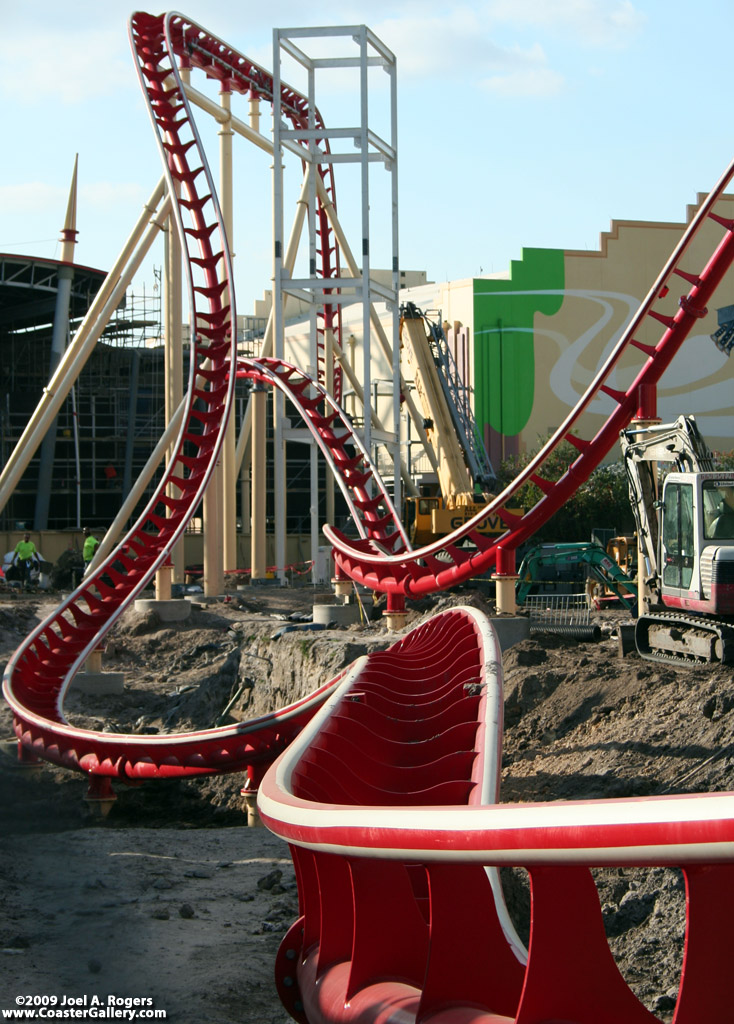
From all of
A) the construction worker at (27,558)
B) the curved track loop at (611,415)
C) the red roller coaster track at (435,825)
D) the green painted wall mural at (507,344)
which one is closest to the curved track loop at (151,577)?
the red roller coaster track at (435,825)

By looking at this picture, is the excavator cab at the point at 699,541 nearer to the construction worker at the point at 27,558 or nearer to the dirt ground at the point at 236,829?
the dirt ground at the point at 236,829

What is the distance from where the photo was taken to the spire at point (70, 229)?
123 ft

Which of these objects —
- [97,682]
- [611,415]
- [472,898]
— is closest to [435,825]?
[472,898]

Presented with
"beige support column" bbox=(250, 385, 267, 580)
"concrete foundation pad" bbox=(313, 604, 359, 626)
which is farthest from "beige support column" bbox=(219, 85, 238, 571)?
"concrete foundation pad" bbox=(313, 604, 359, 626)

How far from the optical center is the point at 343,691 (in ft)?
25.4

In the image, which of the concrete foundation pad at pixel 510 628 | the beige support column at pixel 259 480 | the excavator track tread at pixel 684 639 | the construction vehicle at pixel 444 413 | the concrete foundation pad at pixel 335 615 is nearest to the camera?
the excavator track tread at pixel 684 639

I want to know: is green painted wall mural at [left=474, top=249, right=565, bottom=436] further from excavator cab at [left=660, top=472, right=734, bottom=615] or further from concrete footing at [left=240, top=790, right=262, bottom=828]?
concrete footing at [left=240, top=790, right=262, bottom=828]

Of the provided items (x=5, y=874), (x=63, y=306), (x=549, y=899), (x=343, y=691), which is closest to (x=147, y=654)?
(x=5, y=874)

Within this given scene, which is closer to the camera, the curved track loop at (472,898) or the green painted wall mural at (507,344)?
the curved track loop at (472,898)

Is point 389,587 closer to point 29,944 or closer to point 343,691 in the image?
point 343,691

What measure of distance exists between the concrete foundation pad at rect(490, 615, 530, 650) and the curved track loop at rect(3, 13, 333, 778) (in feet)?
9.81

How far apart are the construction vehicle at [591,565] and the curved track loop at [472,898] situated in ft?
43.8

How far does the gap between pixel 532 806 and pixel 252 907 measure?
18.1ft

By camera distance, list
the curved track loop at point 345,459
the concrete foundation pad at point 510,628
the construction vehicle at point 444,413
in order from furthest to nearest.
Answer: the construction vehicle at point 444,413 < the curved track loop at point 345,459 < the concrete foundation pad at point 510,628
